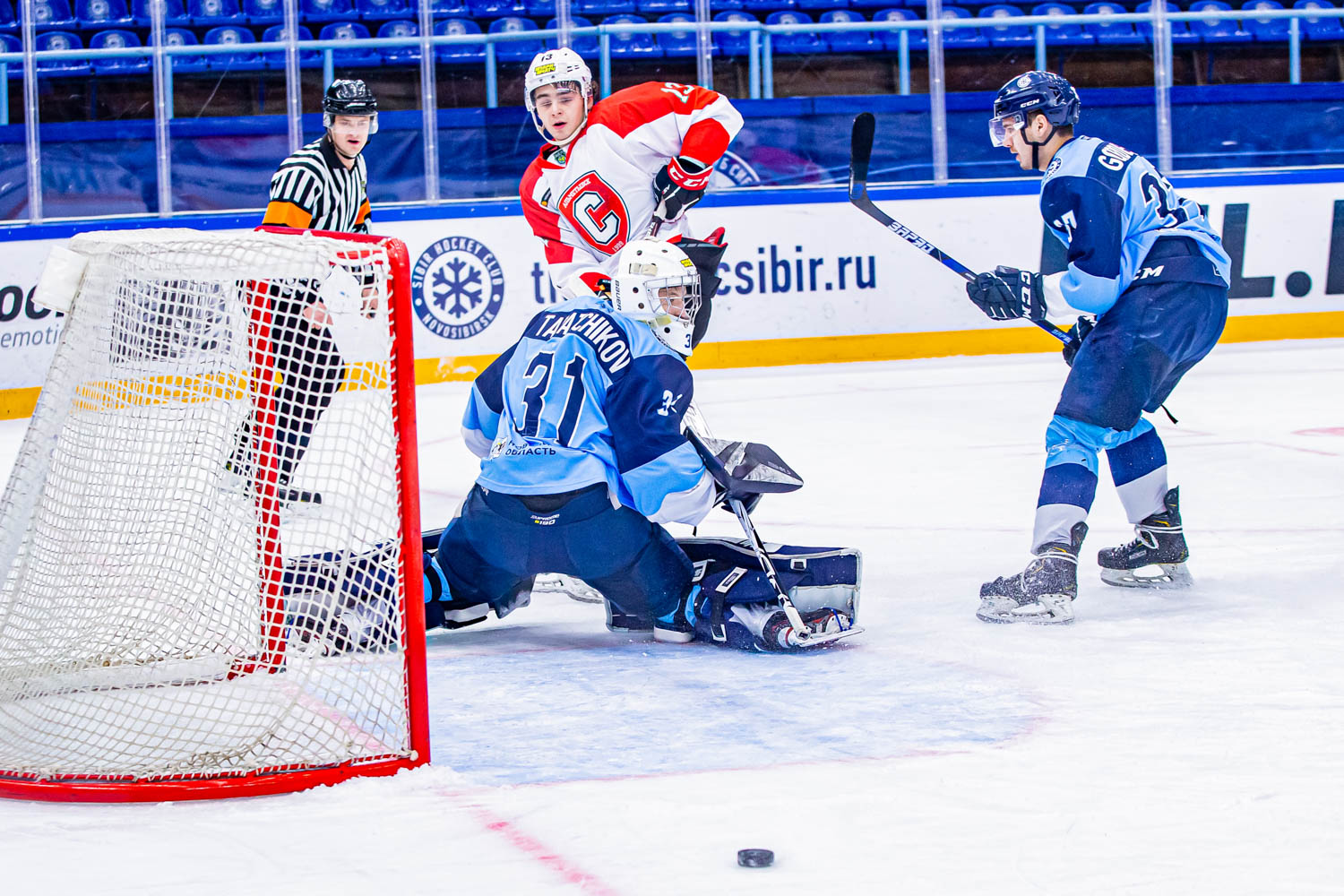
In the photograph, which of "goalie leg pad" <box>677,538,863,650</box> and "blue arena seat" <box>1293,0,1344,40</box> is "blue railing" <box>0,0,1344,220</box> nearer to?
"blue arena seat" <box>1293,0,1344,40</box>

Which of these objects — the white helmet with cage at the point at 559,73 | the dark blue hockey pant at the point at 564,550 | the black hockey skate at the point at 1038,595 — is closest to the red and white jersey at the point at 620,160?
the white helmet with cage at the point at 559,73

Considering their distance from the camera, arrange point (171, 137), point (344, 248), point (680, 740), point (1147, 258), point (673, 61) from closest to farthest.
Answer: point (344, 248) < point (680, 740) < point (1147, 258) < point (171, 137) < point (673, 61)

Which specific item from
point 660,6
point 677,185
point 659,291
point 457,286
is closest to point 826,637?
point 659,291

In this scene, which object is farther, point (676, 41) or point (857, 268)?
point (857, 268)

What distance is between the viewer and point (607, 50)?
7.71m

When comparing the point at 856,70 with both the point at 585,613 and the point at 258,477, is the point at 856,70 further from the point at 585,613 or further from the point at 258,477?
the point at 258,477

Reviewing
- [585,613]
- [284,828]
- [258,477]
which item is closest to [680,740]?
[284,828]

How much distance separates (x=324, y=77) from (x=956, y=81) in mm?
3178

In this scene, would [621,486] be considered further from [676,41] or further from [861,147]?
[676,41]

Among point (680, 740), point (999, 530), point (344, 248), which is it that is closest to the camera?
point (344, 248)

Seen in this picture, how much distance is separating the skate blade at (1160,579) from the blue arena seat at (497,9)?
6.65 meters

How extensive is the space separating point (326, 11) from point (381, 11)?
0.31 meters

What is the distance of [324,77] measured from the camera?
25.1ft

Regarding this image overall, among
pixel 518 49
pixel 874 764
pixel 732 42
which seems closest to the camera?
pixel 874 764
